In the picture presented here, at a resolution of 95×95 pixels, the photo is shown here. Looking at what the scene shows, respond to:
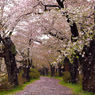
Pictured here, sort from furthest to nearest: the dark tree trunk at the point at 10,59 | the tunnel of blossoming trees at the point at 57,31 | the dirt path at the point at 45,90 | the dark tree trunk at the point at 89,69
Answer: the dark tree trunk at the point at 10,59 < the dirt path at the point at 45,90 < the dark tree trunk at the point at 89,69 < the tunnel of blossoming trees at the point at 57,31

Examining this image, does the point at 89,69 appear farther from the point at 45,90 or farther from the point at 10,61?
the point at 10,61

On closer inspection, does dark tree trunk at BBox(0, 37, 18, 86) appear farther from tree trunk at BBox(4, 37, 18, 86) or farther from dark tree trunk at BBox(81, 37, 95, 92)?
dark tree trunk at BBox(81, 37, 95, 92)

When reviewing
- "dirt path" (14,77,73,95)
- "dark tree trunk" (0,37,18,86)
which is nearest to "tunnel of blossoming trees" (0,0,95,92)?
"dark tree trunk" (0,37,18,86)

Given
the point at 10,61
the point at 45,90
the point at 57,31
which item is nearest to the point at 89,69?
the point at 45,90

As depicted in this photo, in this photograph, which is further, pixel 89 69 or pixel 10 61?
pixel 10 61

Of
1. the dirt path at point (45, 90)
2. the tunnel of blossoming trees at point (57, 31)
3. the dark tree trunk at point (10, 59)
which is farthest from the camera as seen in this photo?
the dark tree trunk at point (10, 59)

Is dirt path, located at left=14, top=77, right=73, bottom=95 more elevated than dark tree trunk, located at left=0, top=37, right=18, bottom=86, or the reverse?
dark tree trunk, located at left=0, top=37, right=18, bottom=86

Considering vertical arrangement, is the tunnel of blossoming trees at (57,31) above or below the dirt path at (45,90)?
above

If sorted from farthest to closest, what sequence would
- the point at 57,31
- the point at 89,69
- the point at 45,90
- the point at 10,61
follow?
the point at 57,31, the point at 10,61, the point at 45,90, the point at 89,69

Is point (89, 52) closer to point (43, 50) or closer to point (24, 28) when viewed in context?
point (43, 50)

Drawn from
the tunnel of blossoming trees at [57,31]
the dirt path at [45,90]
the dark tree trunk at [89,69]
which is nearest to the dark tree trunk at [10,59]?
the tunnel of blossoming trees at [57,31]

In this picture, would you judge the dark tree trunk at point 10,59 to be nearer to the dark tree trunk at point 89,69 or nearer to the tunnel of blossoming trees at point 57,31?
the tunnel of blossoming trees at point 57,31

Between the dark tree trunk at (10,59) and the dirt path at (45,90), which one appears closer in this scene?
the dirt path at (45,90)

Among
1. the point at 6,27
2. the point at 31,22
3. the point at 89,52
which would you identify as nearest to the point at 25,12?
the point at 6,27
